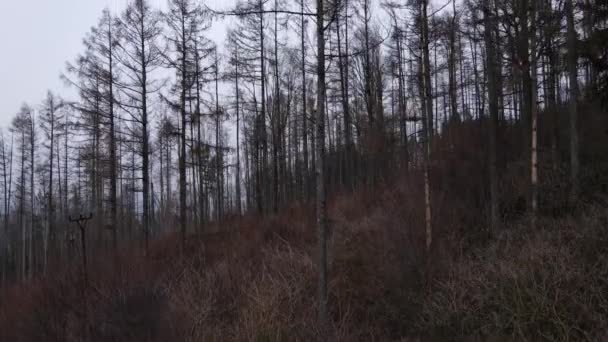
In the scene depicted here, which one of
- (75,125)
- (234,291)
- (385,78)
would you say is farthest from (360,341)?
(385,78)

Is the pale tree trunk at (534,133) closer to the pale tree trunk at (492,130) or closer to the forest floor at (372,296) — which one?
the forest floor at (372,296)

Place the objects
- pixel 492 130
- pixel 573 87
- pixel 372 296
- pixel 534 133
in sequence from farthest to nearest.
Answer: pixel 573 87
pixel 492 130
pixel 534 133
pixel 372 296

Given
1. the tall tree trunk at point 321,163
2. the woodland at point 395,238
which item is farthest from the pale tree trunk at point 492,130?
the tall tree trunk at point 321,163

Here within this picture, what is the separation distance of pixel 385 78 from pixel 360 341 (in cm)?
1931

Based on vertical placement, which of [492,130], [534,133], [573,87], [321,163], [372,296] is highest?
[573,87]

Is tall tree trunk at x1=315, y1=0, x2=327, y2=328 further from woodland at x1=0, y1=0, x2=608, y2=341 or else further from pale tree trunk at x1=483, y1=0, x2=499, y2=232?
pale tree trunk at x1=483, y1=0, x2=499, y2=232

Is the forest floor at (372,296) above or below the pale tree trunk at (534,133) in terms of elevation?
below

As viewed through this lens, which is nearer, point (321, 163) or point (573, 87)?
point (321, 163)

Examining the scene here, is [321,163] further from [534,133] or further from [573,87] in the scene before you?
[573,87]

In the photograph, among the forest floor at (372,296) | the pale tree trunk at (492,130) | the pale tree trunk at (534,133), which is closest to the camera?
the forest floor at (372,296)

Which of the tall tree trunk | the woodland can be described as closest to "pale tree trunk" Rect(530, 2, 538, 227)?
the woodland

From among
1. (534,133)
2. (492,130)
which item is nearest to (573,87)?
(492,130)

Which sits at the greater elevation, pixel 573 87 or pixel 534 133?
pixel 573 87

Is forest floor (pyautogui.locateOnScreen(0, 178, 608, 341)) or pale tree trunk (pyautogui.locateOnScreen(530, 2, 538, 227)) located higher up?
pale tree trunk (pyautogui.locateOnScreen(530, 2, 538, 227))
